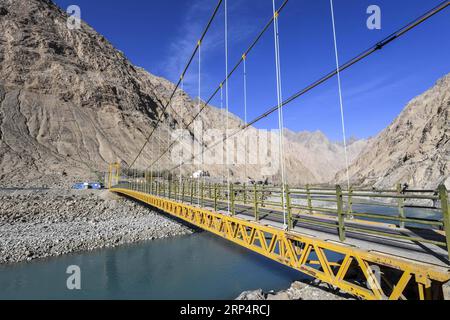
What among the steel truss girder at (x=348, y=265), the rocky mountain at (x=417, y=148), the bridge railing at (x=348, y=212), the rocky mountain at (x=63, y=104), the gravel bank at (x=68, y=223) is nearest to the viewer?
the steel truss girder at (x=348, y=265)

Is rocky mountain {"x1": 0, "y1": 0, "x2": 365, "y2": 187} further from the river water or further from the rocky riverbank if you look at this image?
the rocky riverbank

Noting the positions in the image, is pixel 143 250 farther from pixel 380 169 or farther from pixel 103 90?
pixel 380 169

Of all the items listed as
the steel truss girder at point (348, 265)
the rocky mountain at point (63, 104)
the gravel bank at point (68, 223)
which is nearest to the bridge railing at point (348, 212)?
the steel truss girder at point (348, 265)

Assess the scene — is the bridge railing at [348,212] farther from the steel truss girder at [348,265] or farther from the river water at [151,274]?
the river water at [151,274]

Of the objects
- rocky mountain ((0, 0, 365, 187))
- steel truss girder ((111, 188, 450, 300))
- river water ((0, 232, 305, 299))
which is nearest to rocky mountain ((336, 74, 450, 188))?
river water ((0, 232, 305, 299))

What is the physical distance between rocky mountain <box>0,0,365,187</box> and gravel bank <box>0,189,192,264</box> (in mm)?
11027

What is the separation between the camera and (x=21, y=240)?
16469mm

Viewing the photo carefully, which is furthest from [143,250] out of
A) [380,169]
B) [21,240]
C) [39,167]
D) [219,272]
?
[380,169]

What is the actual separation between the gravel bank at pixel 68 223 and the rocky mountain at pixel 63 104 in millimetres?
11027

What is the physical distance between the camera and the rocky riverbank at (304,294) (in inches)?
335

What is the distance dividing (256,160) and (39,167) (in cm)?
7433

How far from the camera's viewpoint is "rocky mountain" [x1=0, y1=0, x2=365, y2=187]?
139 ft
